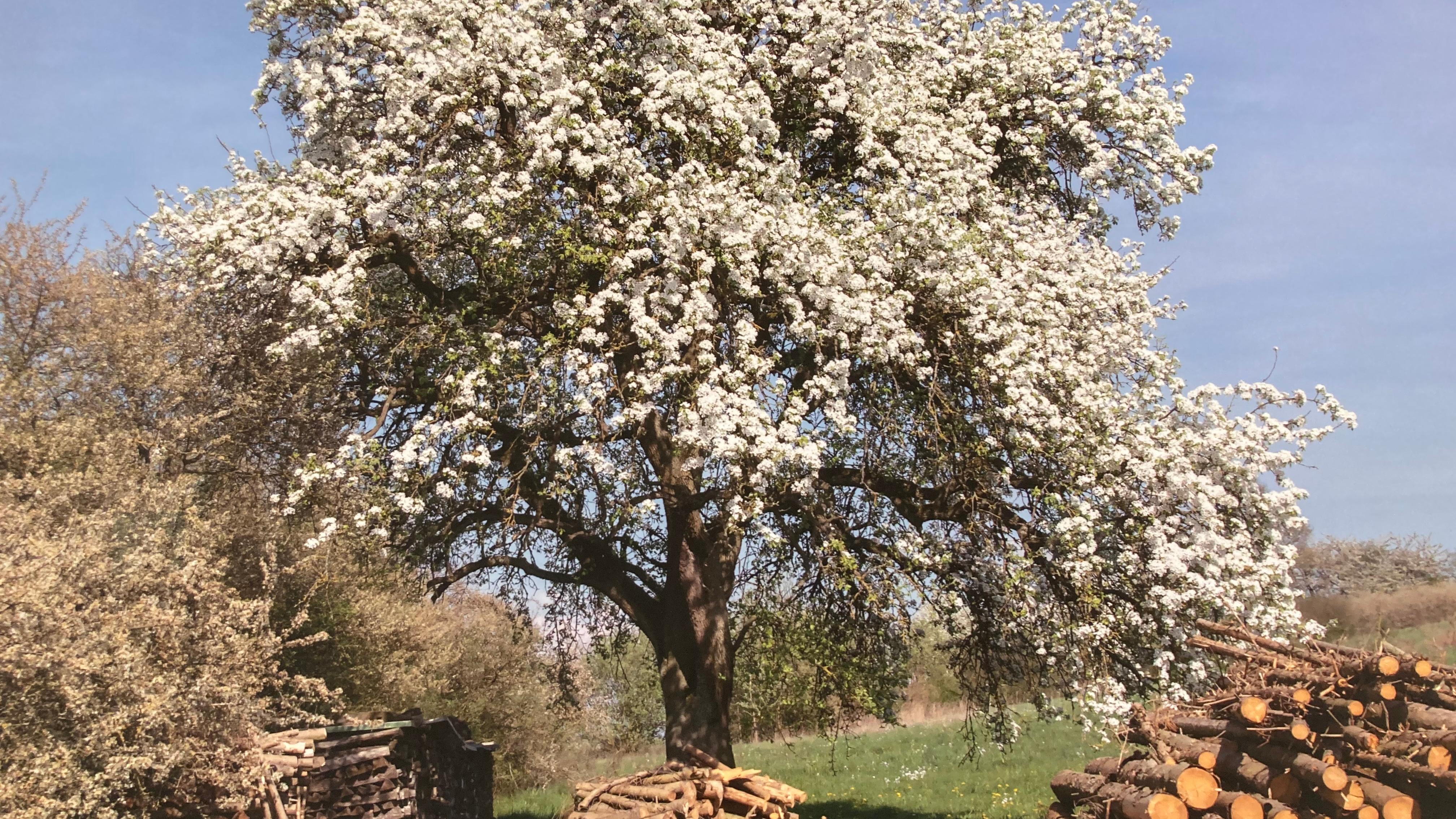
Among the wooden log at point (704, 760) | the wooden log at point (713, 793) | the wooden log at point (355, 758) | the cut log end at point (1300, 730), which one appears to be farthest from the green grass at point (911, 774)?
the cut log end at point (1300, 730)

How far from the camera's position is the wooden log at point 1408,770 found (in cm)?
643

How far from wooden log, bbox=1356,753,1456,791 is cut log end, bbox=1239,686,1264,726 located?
0.62 m

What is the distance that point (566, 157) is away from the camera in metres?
12.8

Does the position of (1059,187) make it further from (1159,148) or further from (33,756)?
(33,756)

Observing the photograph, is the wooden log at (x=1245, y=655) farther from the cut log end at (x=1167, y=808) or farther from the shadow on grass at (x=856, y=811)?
the shadow on grass at (x=856, y=811)

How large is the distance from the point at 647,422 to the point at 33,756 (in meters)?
7.49

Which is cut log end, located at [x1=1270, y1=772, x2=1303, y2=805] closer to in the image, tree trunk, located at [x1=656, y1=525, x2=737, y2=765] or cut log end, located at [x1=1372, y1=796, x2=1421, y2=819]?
cut log end, located at [x1=1372, y1=796, x2=1421, y2=819]

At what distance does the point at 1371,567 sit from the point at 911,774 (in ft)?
113

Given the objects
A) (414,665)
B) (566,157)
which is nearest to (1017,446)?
(566,157)

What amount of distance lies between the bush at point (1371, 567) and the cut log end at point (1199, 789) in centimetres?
3575

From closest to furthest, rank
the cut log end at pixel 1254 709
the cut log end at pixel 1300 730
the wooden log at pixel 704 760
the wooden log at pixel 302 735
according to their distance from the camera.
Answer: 1. the cut log end at pixel 1300 730
2. the cut log end at pixel 1254 709
3. the wooden log at pixel 704 760
4. the wooden log at pixel 302 735

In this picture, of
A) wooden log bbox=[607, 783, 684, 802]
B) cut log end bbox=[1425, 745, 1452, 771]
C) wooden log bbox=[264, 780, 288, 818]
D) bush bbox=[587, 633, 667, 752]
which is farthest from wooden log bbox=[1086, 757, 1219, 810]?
bush bbox=[587, 633, 667, 752]

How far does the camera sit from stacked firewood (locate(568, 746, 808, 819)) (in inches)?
421

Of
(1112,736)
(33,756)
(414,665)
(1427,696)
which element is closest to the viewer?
(1427,696)
